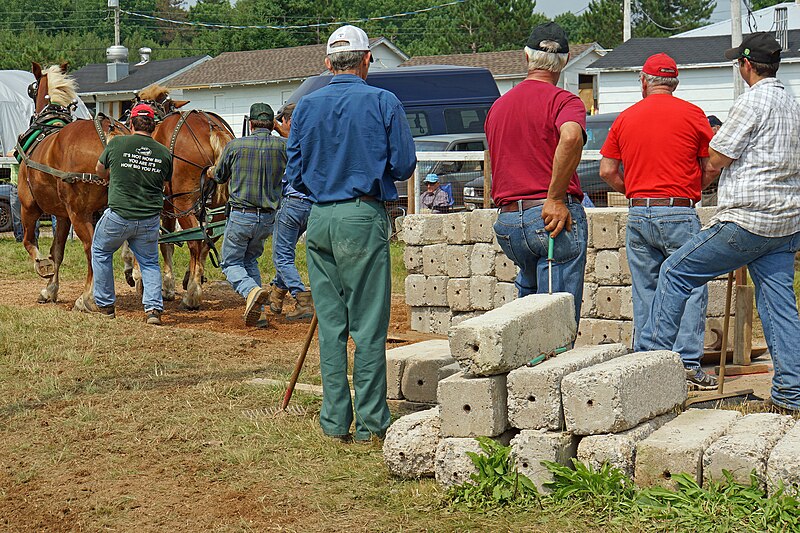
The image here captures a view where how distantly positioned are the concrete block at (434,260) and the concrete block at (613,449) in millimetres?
5392

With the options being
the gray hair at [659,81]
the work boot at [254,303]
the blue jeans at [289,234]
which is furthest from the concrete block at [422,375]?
the blue jeans at [289,234]

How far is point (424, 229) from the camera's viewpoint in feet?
34.6

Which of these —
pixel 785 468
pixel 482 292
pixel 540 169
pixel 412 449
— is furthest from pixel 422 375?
pixel 482 292

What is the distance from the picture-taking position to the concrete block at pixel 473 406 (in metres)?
5.20

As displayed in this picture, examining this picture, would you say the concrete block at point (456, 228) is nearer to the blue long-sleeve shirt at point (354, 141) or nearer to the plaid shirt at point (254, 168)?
the plaid shirt at point (254, 168)

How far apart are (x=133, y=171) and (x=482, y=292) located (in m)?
3.74

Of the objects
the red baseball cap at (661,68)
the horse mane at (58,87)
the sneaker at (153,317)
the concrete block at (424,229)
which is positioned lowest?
the sneaker at (153,317)

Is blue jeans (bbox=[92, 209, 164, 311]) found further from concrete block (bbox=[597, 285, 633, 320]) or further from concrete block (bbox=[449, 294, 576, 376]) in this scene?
concrete block (bbox=[449, 294, 576, 376])

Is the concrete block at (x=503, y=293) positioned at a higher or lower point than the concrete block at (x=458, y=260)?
lower

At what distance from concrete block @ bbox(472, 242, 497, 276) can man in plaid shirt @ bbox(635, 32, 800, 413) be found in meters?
3.56

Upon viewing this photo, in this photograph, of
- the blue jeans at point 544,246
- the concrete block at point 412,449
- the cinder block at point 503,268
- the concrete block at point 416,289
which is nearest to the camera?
the concrete block at point 412,449

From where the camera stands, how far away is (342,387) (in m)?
6.32

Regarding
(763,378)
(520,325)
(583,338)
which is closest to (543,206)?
(520,325)

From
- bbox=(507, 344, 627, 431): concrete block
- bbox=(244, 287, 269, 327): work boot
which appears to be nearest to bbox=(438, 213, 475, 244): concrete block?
bbox=(244, 287, 269, 327): work boot
